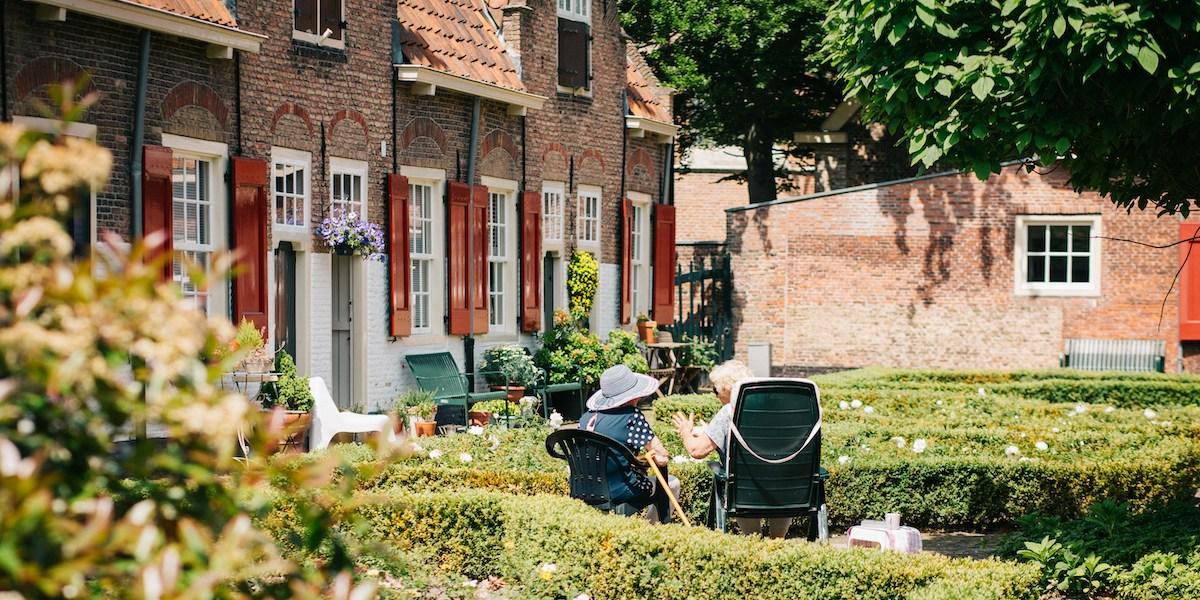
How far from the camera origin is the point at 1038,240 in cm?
2547

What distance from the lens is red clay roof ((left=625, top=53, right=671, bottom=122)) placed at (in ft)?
76.2

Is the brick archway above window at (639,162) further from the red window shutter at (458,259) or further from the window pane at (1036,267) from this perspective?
the window pane at (1036,267)

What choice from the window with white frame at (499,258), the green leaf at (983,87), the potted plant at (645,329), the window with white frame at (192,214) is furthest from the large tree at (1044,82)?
the potted plant at (645,329)

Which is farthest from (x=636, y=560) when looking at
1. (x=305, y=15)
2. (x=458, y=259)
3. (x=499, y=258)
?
(x=499, y=258)

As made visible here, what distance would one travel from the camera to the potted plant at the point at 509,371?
18656 mm

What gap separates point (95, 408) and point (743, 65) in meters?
26.5

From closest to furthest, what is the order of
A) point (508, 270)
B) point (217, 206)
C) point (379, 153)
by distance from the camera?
1. point (217, 206)
2. point (379, 153)
3. point (508, 270)

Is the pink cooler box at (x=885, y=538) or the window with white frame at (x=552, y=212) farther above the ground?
the window with white frame at (x=552, y=212)

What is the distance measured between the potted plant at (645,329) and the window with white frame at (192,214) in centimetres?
987

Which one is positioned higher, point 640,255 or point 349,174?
point 349,174

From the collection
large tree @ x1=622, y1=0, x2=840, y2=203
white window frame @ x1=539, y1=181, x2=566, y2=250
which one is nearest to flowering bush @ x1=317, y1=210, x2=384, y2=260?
white window frame @ x1=539, y1=181, x2=566, y2=250

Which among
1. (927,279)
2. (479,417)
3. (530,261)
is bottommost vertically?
(479,417)

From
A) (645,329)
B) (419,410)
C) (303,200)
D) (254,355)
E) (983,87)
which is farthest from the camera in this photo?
(645,329)

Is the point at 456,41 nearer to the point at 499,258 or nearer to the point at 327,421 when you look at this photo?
the point at 499,258
